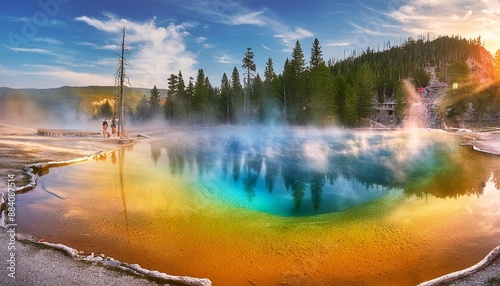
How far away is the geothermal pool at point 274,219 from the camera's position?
8.01 metres

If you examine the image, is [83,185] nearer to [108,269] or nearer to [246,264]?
[108,269]

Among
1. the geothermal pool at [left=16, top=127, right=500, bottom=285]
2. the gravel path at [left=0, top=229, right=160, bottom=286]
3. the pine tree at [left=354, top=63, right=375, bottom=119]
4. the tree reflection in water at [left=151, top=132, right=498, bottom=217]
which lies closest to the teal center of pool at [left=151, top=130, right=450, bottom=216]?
the tree reflection in water at [left=151, top=132, right=498, bottom=217]

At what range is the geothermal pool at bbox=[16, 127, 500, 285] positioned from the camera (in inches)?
315

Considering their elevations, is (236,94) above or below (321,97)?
above

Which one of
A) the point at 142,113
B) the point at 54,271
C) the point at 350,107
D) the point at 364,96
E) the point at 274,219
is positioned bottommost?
the point at 274,219

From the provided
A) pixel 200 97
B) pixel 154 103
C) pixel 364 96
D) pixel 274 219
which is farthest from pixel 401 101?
pixel 274 219

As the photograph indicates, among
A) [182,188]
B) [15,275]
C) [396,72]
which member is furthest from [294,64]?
[396,72]

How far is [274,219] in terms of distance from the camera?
469 inches

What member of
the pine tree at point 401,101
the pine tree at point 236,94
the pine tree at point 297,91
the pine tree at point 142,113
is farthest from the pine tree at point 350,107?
the pine tree at point 142,113

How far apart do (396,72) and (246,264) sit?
520 feet

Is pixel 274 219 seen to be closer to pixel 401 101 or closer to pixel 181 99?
pixel 181 99

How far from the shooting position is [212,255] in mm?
8422

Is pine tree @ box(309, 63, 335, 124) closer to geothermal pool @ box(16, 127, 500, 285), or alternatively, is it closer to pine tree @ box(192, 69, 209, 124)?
A: pine tree @ box(192, 69, 209, 124)

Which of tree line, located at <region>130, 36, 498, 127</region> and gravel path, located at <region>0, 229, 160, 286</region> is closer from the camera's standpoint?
gravel path, located at <region>0, 229, 160, 286</region>
